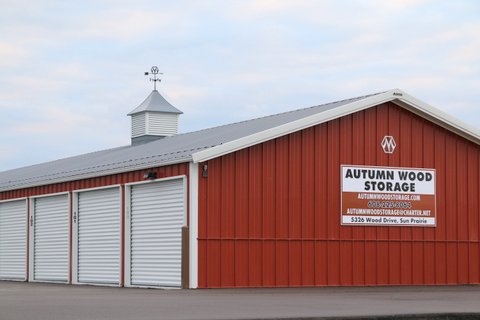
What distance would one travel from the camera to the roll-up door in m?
34.5

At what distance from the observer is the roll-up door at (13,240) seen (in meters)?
34.5

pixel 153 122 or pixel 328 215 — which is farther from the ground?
pixel 153 122

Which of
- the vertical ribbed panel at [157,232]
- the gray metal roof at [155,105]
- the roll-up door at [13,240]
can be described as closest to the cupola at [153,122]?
the gray metal roof at [155,105]

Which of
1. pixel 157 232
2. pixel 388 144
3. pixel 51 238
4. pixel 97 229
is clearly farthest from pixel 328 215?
pixel 51 238

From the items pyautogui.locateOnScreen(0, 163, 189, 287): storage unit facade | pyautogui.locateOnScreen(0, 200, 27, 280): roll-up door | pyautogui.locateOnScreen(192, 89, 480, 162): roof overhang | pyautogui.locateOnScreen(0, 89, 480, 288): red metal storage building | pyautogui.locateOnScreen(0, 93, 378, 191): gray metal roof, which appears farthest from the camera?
pyautogui.locateOnScreen(0, 200, 27, 280): roll-up door

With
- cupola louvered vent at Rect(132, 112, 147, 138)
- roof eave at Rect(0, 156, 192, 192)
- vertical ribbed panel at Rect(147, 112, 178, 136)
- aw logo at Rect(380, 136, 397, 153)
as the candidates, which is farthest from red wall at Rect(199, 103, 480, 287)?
cupola louvered vent at Rect(132, 112, 147, 138)

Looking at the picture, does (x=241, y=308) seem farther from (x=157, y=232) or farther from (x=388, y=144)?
(x=388, y=144)

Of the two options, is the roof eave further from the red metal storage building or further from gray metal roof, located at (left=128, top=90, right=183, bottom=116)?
gray metal roof, located at (left=128, top=90, right=183, bottom=116)

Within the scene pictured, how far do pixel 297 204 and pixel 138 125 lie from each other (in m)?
14.8

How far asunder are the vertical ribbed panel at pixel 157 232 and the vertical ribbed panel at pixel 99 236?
3.52ft

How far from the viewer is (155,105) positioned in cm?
4038

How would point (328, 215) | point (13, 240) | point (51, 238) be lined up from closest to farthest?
point (328, 215)
point (51, 238)
point (13, 240)

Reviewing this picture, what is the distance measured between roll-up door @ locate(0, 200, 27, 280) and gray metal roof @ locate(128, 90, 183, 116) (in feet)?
23.1

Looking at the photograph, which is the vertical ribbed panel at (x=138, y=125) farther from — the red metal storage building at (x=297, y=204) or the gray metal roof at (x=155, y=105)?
the red metal storage building at (x=297, y=204)
